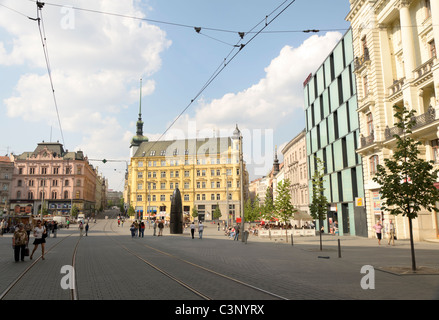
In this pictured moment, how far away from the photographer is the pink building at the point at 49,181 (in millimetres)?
87812

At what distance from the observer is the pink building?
288 ft

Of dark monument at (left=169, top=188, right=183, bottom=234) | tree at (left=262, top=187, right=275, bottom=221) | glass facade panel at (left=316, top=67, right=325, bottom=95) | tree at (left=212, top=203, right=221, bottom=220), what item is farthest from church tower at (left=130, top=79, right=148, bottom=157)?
glass facade panel at (left=316, top=67, right=325, bottom=95)

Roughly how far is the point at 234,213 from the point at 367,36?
59.7m

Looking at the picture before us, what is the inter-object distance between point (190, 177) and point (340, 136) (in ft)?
182

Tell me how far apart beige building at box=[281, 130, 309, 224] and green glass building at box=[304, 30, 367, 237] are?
1027cm

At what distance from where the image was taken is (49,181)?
90.9 metres

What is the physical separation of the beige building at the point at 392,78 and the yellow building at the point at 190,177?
54515 millimetres

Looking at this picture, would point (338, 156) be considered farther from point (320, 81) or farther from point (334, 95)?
point (320, 81)

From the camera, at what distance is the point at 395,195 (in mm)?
13227

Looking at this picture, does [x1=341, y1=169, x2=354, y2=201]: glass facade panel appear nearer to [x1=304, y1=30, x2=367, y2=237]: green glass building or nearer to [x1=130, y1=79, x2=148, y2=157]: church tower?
[x1=304, y1=30, x2=367, y2=237]: green glass building

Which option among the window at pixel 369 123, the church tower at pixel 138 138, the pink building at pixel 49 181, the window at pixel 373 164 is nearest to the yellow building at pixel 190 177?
the pink building at pixel 49 181

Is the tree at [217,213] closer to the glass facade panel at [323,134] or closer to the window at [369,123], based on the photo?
the glass facade panel at [323,134]
